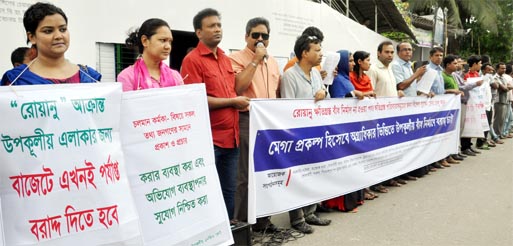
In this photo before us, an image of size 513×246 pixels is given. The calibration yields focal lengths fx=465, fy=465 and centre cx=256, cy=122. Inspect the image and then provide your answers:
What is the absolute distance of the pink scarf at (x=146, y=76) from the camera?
115 inches

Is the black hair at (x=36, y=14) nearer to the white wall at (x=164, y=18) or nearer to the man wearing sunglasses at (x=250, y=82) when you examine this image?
the man wearing sunglasses at (x=250, y=82)

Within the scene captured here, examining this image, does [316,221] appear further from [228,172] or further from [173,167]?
[173,167]

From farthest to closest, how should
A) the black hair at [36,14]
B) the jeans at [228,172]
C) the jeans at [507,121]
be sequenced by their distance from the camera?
the jeans at [507,121], the jeans at [228,172], the black hair at [36,14]

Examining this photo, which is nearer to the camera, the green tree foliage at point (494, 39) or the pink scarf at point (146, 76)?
the pink scarf at point (146, 76)

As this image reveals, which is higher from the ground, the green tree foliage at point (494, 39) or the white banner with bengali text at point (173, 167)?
the green tree foliage at point (494, 39)

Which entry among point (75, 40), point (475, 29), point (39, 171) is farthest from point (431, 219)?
point (475, 29)

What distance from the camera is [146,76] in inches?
117

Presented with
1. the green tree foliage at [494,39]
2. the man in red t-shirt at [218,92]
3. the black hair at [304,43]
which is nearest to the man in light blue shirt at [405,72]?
the black hair at [304,43]

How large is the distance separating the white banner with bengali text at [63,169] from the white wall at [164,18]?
3.85 meters

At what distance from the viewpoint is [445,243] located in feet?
12.2

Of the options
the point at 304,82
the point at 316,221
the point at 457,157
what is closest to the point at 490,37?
the point at 457,157

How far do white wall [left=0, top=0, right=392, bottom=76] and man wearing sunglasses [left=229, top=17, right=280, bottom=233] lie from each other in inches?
126

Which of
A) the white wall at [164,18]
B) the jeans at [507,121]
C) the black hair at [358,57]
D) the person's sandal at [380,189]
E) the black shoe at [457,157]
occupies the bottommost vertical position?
the person's sandal at [380,189]

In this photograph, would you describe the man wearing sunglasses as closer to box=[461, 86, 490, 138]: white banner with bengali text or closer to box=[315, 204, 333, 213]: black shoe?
box=[315, 204, 333, 213]: black shoe
